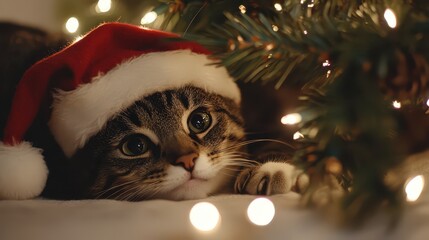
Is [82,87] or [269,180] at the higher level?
[82,87]

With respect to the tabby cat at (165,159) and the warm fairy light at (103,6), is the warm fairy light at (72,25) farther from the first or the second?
the tabby cat at (165,159)

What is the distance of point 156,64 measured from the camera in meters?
0.84

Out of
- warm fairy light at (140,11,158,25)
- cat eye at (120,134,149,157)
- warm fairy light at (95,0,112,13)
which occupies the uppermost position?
warm fairy light at (95,0,112,13)

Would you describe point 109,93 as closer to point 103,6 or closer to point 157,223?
point 157,223

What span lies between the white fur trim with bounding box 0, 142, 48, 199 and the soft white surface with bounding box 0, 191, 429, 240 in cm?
9

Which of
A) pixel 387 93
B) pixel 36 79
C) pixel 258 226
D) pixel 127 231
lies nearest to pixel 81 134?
pixel 36 79

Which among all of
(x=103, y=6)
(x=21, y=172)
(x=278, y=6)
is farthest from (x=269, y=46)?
(x=103, y=6)

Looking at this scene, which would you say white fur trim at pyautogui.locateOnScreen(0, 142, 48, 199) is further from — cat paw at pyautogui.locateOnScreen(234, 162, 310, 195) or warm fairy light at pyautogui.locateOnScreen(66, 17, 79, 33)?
warm fairy light at pyautogui.locateOnScreen(66, 17, 79, 33)

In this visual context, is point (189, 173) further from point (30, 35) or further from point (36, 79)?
point (30, 35)

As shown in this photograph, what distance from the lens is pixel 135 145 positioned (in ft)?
2.85

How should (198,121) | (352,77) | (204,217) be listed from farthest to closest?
1. (198,121)
2. (204,217)
3. (352,77)

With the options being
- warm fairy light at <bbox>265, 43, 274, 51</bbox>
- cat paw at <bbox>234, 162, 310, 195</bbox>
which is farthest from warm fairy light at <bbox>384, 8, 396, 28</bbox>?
cat paw at <bbox>234, 162, 310, 195</bbox>

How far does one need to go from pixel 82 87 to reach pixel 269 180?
332 mm

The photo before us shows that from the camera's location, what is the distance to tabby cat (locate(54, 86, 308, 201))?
0.83 m
